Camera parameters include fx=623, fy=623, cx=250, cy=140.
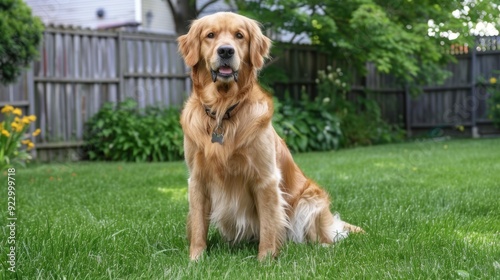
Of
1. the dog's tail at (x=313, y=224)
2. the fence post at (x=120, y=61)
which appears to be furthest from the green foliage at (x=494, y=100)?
the dog's tail at (x=313, y=224)

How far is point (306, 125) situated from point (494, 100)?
5379 mm

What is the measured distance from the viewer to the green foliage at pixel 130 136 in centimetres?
976

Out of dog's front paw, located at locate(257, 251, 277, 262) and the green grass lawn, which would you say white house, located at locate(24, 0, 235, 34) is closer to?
the green grass lawn

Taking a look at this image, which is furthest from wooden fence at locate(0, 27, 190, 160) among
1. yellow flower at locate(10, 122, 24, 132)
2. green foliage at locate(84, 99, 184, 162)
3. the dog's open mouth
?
the dog's open mouth

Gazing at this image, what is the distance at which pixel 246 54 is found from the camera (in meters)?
3.38

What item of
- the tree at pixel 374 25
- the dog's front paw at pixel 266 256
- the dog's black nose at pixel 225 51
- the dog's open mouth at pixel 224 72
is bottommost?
the dog's front paw at pixel 266 256

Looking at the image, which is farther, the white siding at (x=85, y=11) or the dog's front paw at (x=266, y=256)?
the white siding at (x=85, y=11)

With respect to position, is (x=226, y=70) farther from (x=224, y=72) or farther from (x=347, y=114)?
(x=347, y=114)

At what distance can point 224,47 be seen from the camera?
10.5ft

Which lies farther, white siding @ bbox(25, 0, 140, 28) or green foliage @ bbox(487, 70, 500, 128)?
white siding @ bbox(25, 0, 140, 28)

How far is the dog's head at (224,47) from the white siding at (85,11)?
14.5 m

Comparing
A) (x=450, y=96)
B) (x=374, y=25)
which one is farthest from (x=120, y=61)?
(x=450, y=96)

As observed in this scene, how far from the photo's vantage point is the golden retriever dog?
10.7 feet

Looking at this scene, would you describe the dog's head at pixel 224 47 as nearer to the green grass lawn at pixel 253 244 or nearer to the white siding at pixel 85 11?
the green grass lawn at pixel 253 244
